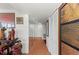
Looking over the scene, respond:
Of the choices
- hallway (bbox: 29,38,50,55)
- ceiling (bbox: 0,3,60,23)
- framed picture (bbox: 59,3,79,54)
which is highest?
ceiling (bbox: 0,3,60,23)

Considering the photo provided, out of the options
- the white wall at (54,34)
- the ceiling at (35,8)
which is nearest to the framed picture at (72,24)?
the ceiling at (35,8)

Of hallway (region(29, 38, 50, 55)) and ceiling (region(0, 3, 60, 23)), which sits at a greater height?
ceiling (region(0, 3, 60, 23))

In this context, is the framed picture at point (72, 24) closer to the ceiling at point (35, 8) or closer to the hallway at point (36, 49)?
the ceiling at point (35, 8)

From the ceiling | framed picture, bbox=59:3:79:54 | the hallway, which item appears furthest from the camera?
the hallway

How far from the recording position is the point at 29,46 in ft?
7.61

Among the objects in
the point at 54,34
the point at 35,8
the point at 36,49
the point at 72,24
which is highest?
the point at 35,8

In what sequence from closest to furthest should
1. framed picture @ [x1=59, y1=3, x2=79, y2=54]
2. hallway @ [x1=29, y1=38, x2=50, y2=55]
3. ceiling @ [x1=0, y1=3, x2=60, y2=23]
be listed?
framed picture @ [x1=59, y1=3, x2=79, y2=54], ceiling @ [x1=0, y1=3, x2=60, y2=23], hallway @ [x1=29, y1=38, x2=50, y2=55]

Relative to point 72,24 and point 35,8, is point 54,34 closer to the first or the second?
point 35,8

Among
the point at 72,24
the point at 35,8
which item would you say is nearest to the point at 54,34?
the point at 35,8

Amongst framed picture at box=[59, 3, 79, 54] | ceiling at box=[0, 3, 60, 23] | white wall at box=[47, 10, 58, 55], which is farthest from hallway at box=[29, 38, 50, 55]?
framed picture at box=[59, 3, 79, 54]

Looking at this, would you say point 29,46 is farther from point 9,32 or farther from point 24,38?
point 9,32

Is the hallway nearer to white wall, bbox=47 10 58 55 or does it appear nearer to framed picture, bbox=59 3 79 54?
white wall, bbox=47 10 58 55
